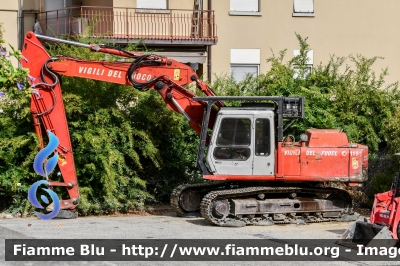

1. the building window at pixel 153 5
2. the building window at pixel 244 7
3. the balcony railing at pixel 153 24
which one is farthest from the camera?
the building window at pixel 244 7

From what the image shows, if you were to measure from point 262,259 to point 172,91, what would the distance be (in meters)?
5.81

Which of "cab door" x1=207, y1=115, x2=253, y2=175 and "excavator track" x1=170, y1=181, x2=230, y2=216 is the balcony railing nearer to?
"excavator track" x1=170, y1=181, x2=230, y2=216

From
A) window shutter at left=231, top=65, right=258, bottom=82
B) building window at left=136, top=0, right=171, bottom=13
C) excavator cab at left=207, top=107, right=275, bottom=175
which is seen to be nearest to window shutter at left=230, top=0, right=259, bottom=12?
window shutter at left=231, top=65, right=258, bottom=82

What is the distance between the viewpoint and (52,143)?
18031mm

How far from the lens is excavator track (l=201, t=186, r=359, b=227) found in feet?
56.4

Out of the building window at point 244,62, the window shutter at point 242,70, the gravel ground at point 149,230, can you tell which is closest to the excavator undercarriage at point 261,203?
the gravel ground at point 149,230

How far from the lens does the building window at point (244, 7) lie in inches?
1053

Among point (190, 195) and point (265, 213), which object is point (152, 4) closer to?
point (190, 195)

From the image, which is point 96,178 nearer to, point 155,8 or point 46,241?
point 46,241

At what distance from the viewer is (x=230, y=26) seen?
26.8 metres

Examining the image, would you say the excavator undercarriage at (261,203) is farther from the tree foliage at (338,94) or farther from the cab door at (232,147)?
the tree foliage at (338,94)

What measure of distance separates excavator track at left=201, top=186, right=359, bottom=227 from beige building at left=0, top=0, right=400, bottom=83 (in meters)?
8.81

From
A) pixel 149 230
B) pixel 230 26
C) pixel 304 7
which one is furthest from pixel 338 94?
pixel 149 230

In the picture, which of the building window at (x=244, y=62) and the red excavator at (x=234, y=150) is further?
the building window at (x=244, y=62)
